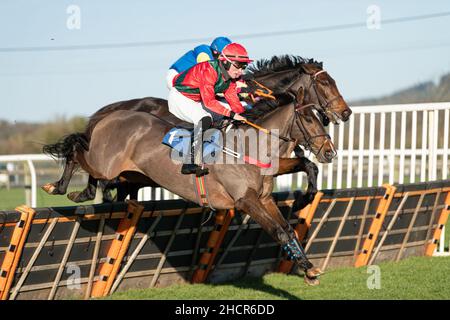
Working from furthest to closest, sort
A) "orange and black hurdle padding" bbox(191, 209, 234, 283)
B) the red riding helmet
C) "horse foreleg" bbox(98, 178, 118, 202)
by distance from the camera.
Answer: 1. "horse foreleg" bbox(98, 178, 118, 202)
2. "orange and black hurdle padding" bbox(191, 209, 234, 283)
3. the red riding helmet

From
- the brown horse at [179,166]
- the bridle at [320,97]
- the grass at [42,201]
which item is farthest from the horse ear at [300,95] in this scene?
the grass at [42,201]

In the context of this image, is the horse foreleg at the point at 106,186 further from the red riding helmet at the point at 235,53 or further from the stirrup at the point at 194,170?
the red riding helmet at the point at 235,53

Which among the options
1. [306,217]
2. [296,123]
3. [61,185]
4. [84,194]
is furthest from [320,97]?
[61,185]

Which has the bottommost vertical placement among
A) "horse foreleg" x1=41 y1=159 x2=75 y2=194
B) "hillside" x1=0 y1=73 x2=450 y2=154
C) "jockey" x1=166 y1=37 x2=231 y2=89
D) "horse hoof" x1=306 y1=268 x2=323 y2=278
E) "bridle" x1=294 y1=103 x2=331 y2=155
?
"hillside" x1=0 y1=73 x2=450 y2=154

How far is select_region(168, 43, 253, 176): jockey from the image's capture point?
6.05 metres

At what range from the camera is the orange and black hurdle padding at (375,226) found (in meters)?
7.86

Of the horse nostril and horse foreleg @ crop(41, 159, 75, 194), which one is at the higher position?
the horse nostril

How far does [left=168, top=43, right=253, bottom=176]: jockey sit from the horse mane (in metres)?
0.75

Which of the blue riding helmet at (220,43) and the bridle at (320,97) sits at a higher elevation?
the blue riding helmet at (220,43)

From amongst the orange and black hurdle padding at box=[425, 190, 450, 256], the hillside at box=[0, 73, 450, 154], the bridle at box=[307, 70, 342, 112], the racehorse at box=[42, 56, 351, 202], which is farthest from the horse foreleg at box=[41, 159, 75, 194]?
the hillside at box=[0, 73, 450, 154]

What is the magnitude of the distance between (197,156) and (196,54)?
182 cm

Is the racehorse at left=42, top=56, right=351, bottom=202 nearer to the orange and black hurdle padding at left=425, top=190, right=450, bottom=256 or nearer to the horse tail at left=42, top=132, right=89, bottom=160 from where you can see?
the horse tail at left=42, top=132, right=89, bottom=160

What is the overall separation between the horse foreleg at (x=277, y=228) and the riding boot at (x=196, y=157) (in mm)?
387

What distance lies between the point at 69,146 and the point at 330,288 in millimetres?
2553
